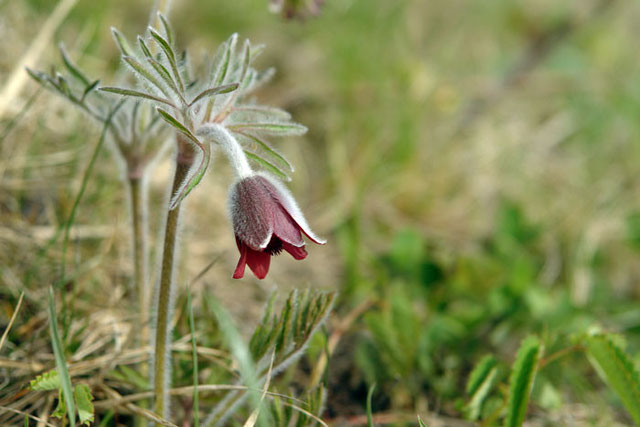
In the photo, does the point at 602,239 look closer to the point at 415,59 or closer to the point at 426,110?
the point at 426,110

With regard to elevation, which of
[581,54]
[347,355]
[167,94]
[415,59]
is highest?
[581,54]

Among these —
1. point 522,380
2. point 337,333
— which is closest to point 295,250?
point 522,380

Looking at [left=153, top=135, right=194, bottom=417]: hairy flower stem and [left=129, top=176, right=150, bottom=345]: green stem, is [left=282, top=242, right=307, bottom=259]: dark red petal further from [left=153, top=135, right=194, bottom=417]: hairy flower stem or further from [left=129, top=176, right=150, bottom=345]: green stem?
[left=129, top=176, right=150, bottom=345]: green stem

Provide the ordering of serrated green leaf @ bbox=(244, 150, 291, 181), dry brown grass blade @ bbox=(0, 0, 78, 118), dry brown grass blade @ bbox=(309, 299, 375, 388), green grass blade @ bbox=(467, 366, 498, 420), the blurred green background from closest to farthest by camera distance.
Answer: serrated green leaf @ bbox=(244, 150, 291, 181) → green grass blade @ bbox=(467, 366, 498, 420) → dry brown grass blade @ bbox=(309, 299, 375, 388) → the blurred green background → dry brown grass blade @ bbox=(0, 0, 78, 118)

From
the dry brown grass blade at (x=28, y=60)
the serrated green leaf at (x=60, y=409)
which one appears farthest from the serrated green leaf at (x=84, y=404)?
the dry brown grass blade at (x=28, y=60)

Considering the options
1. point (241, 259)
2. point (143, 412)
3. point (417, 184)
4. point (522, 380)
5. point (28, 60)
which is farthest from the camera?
point (417, 184)

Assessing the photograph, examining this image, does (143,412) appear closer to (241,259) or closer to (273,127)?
(241,259)

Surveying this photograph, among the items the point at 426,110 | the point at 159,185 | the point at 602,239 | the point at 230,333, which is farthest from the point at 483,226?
the point at 230,333

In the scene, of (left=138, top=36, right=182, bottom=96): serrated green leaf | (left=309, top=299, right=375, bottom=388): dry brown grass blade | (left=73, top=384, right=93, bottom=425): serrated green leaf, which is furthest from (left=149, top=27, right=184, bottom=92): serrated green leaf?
(left=309, top=299, right=375, bottom=388): dry brown grass blade
